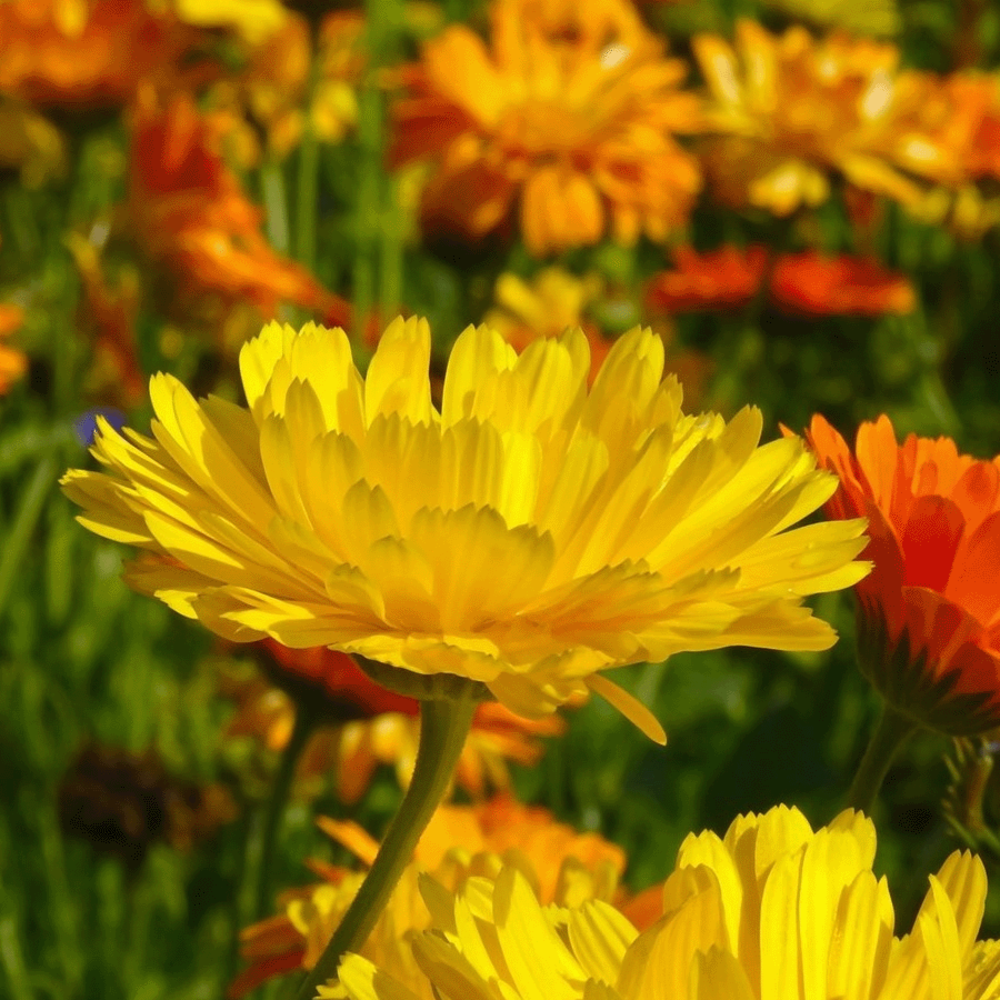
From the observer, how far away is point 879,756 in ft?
2.00

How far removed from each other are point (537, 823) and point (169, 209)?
3.21ft

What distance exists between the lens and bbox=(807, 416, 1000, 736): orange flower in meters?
0.59

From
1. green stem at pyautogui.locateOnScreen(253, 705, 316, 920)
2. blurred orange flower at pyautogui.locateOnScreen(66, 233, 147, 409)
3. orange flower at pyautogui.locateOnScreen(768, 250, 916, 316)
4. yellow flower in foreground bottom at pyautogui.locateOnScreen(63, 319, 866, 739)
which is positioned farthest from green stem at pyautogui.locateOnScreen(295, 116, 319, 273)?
yellow flower in foreground bottom at pyautogui.locateOnScreen(63, 319, 866, 739)

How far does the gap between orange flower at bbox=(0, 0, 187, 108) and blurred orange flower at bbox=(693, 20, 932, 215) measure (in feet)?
1.88

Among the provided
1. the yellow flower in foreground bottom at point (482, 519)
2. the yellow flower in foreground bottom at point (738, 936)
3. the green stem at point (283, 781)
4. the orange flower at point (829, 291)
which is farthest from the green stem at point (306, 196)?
the yellow flower in foreground bottom at point (738, 936)

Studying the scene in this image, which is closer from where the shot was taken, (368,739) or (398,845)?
(398,845)

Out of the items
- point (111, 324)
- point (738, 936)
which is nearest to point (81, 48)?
point (111, 324)

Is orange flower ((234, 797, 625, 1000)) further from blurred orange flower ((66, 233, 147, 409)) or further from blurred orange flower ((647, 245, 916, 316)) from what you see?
blurred orange flower ((647, 245, 916, 316))

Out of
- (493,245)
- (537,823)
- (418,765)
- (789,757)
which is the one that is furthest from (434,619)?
(493,245)

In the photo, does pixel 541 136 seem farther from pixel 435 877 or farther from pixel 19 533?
pixel 435 877

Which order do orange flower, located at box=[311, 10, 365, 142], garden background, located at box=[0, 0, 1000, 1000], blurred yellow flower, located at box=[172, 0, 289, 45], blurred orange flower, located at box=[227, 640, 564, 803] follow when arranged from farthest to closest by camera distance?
blurred yellow flower, located at box=[172, 0, 289, 45] < orange flower, located at box=[311, 10, 365, 142] < garden background, located at box=[0, 0, 1000, 1000] < blurred orange flower, located at box=[227, 640, 564, 803]

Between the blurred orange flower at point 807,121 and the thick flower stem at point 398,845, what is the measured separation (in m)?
1.37

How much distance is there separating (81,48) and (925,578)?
1343 millimetres

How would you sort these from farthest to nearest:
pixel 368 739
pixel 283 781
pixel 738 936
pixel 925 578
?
pixel 368 739 → pixel 283 781 → pixel 925 578 → pixel 738 936
